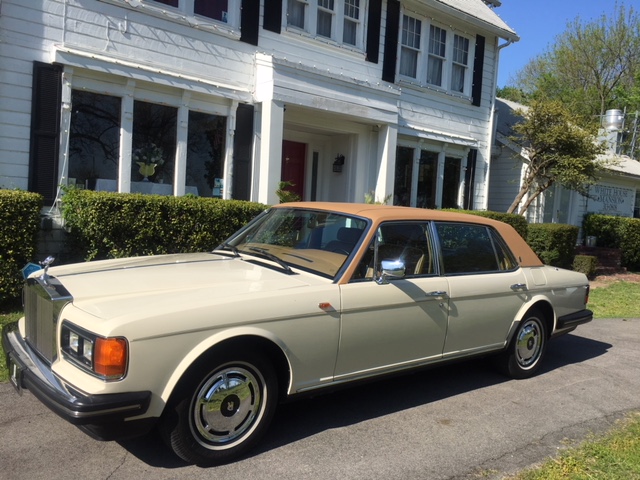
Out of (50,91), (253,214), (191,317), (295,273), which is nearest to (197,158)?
(253,214)

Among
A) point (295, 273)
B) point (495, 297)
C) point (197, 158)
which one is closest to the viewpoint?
point (295, 273)

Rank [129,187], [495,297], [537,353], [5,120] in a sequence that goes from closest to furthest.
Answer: [495,297] → [537,353] → [5,120] → [129,187]

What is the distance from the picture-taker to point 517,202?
14.3m

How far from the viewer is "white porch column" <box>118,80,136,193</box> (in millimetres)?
8336

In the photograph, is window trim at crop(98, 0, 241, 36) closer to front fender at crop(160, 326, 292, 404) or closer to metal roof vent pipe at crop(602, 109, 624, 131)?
front fender at crop(160, 326, 292, 404)

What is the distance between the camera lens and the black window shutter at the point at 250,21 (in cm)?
959

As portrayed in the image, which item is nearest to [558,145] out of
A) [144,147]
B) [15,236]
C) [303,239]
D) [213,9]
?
[213,9]

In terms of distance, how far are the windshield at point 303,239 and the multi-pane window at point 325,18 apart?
23.6 feet

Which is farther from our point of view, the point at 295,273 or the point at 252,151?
the point at 252,151

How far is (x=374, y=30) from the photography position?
1168 cm

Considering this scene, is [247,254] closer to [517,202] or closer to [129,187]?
[129,187]

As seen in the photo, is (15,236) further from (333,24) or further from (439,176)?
(439,176)

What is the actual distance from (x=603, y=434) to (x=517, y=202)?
10.9 m

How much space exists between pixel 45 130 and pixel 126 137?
1.15 m
